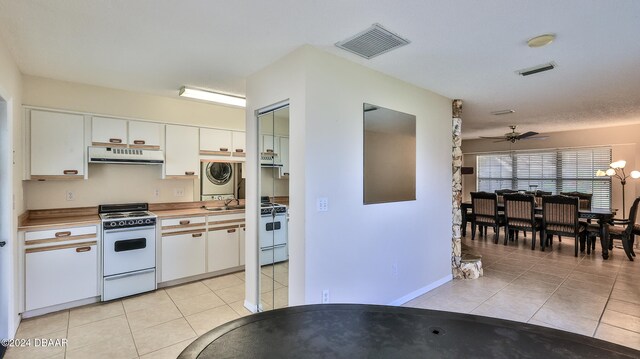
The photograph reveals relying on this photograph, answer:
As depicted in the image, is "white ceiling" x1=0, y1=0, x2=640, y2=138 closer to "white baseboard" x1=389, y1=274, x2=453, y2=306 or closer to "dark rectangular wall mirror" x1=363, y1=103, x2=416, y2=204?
"dark rectangular wall mirror" x1=363, y1=103, x2=416, y2=204

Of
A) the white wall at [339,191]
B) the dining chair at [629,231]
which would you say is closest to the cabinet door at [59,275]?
the white wall at [339,191]

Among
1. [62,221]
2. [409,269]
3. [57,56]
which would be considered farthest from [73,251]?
[409,269]

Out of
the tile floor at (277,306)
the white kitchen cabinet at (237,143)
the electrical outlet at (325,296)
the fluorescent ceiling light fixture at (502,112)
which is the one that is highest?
the fluorescent ceiling light fixture at (502,112)

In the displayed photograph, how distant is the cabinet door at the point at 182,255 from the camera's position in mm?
3701

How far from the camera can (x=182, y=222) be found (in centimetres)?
383

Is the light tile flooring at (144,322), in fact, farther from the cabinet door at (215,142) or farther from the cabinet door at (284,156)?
the cabinet door at (215,142)

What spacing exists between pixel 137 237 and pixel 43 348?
1259 millimetres

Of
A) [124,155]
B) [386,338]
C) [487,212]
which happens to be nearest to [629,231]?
[487,212]

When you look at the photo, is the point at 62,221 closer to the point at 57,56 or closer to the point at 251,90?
the point at 57,56

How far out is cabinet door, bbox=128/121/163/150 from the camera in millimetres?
3750

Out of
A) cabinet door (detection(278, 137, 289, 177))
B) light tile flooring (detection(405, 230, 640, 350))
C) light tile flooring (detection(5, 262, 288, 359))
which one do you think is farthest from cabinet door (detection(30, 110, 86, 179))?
light tile flooring (detection(405, 230, 640, 350))

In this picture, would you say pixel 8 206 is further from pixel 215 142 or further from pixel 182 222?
pixel 215 142

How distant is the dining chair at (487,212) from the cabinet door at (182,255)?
553cm

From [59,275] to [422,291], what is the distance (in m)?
3.90
